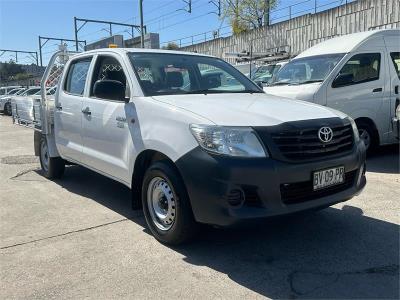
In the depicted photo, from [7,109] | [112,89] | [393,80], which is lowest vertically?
[7,109]

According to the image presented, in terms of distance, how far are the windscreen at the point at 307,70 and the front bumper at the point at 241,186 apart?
4677mm

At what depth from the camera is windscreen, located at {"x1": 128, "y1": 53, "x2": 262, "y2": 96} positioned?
4.64 m

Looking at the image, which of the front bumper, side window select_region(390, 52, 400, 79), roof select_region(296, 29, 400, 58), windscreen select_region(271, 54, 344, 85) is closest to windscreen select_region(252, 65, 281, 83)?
windscreen select_region(271, 54, 344, 85)

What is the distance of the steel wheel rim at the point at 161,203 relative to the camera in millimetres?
3984

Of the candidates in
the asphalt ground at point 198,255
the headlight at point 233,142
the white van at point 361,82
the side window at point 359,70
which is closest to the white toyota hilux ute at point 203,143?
the headlight at point 233,142

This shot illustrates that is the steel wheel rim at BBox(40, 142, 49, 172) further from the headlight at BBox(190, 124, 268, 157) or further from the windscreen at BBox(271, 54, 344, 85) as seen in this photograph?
the windscreen at BBox(271, 54, 344, 85)

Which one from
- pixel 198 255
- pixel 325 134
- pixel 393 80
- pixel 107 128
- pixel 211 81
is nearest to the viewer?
pixel 325 134

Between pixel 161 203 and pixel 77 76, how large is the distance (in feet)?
8.65

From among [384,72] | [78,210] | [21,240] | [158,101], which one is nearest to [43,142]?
[78,210]

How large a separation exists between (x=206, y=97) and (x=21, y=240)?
2.33 m

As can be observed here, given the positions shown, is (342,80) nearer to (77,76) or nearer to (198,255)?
(77,76)

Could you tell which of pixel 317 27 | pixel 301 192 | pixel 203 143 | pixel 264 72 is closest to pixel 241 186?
pixel 203 143

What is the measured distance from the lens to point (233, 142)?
3480 millimetres

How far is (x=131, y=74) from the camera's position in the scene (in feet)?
15.2
